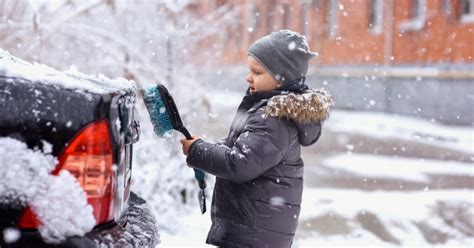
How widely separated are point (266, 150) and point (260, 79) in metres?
0.38

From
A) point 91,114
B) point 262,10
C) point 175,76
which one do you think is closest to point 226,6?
point 175,76

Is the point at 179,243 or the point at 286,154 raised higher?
the point at 286,154

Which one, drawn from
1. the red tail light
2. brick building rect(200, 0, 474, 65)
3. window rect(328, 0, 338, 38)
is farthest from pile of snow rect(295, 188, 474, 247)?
window rect(328, 0, 338, 38)

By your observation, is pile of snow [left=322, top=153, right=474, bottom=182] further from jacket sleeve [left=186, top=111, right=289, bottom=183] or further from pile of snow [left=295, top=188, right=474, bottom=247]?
jacket sleeve [left=186, top=111, right=289, bottom=183]

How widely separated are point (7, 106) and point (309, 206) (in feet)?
18.7

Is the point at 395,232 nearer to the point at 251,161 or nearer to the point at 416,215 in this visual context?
the point at 416,215

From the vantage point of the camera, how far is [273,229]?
2811 mm

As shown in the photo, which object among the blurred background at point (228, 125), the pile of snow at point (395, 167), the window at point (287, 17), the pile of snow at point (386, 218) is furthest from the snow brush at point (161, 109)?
the window at point (287, 17)

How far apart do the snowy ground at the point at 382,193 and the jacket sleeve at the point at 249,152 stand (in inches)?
104

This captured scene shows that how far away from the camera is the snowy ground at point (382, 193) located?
6.18 meters

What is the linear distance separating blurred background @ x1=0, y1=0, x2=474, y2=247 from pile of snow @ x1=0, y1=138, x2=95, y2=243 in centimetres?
338

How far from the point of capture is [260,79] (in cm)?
289

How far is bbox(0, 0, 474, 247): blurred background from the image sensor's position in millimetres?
6039

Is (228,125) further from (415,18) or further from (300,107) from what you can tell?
(415,18)
